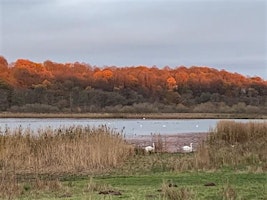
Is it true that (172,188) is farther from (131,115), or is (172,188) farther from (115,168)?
(131,115)

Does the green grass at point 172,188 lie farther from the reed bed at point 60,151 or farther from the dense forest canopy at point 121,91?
the dense forest canopy at point 121,91

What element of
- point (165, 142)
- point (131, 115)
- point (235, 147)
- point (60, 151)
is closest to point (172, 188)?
point (60, 151)

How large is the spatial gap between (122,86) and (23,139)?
62275mm

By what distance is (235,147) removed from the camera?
20.1 metres

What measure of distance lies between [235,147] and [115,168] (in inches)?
200

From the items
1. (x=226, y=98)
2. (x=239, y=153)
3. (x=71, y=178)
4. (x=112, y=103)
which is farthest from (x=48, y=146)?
(x=226, y=98)

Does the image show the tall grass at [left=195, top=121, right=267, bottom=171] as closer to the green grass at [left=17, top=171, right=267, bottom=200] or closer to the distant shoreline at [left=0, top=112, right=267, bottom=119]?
the green grass at [left=17, top=171, right=267, bottom=200]

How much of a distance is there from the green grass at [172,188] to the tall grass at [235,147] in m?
1.91

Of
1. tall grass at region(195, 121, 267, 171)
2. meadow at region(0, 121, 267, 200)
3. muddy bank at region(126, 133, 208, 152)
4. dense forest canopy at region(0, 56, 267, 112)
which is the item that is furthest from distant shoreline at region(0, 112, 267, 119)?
meadow at region(0, 121, 267, 200)

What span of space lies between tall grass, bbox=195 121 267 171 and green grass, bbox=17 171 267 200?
1911 millimetres

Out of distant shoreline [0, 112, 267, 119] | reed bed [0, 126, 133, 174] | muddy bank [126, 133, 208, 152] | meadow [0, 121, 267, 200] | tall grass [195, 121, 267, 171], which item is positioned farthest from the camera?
distant shoreline [0, 112, 267, 119]

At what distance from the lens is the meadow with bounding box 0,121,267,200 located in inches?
427

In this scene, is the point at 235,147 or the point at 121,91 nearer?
the point at 235,147

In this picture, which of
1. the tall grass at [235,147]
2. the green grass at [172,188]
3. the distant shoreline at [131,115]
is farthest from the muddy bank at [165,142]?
the distant shoreline at [131,115]
